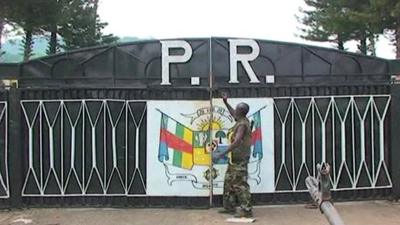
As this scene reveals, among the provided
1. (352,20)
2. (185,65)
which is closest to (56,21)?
(352,20)

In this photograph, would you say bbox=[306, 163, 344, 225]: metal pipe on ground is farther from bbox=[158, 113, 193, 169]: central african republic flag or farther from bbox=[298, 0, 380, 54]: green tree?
bbox=[298, 0, 380, 54]: green tree

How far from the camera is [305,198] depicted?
32.6ft

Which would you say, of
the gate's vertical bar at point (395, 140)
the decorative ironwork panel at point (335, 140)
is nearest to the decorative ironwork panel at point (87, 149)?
the decorative ironwork panel at point (335, 140)

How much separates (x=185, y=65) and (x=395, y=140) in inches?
141

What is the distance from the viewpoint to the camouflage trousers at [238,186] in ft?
29.2

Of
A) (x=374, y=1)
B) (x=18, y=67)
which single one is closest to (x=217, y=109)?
(x=18, y=67)

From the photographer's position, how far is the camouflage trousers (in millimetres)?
8898

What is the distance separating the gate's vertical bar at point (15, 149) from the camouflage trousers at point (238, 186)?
324 cm

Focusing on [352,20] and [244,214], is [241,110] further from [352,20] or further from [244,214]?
[352,20]

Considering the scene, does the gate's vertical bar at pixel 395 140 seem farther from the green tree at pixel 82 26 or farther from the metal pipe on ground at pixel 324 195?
the green tree at pixel 82 26

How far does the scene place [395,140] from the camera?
1006 cm

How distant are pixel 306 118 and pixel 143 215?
2.98 m

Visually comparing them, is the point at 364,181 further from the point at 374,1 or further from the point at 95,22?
the point at 95,22

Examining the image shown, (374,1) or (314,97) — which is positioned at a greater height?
(374,1)
